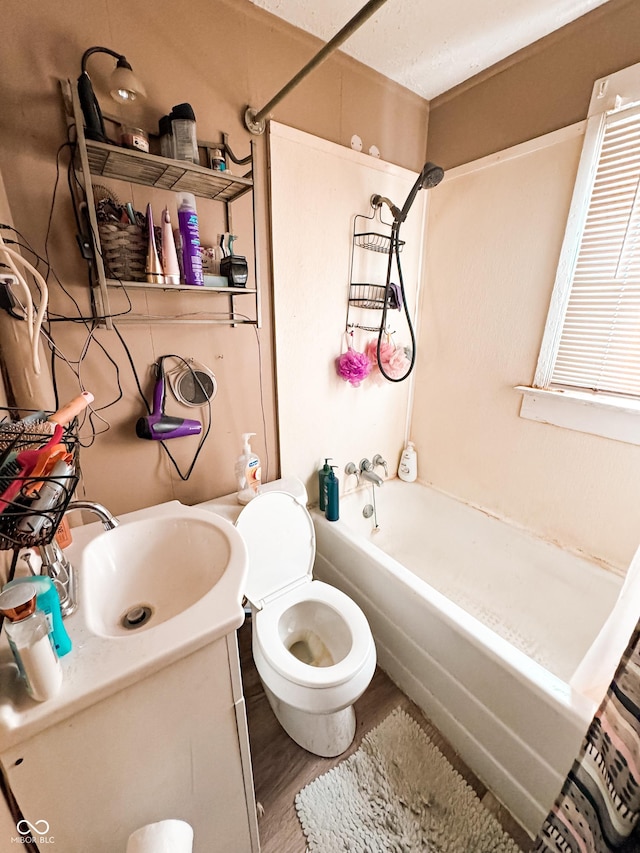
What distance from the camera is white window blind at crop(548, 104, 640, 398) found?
1.22m

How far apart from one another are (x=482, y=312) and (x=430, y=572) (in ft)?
4.63

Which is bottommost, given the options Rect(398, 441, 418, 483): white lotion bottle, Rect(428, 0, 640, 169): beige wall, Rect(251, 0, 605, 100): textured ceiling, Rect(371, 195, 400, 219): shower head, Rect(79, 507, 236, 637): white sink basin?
Rect(398, 441, 418, 483): white lotion bottle

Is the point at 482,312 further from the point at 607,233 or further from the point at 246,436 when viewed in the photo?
the point at 246,436

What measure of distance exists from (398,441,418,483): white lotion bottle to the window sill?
69cm

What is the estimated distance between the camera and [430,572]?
1.94 meters

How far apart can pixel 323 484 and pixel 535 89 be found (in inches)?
73.9

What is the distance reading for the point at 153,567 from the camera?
0.99m

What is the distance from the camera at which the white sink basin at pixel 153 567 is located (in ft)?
2.86

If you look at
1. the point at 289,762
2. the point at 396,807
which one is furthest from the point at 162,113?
the point at 396,807

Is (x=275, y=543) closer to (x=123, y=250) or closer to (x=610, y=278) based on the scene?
(x=123, y=250)

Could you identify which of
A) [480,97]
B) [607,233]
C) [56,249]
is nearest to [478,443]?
[607,233]

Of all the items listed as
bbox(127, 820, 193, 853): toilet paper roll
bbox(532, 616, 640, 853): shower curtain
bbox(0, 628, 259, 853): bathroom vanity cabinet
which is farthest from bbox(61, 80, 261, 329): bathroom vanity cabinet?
bbox(532, 616, 640, 853): shower curtain

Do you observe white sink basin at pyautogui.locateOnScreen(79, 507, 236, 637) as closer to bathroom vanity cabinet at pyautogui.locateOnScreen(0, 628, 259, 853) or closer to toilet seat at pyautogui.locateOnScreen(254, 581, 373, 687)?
bathroom vanity cabinet at pyautogui.locateOnScreen(0, 628, 259, 853)

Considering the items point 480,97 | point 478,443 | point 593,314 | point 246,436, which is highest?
point 480,97
